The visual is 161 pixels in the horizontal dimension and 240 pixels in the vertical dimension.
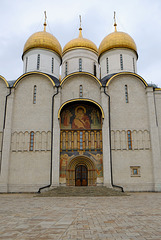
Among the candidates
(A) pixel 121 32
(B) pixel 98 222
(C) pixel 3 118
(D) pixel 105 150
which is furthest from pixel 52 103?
(B) pixel 98 222

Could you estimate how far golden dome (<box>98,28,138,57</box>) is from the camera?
17.1 meters

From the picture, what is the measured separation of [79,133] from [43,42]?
319 inches

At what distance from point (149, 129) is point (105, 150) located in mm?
3209

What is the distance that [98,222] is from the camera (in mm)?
4309

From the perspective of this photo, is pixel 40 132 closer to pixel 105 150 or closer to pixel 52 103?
pixel 52 103

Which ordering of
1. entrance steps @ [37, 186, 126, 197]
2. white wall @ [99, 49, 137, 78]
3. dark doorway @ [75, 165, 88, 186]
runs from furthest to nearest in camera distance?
white wall @ [99, 49, 137, 78] < dark doorway @ [75, 165, 88, 186] < entrance steps @ [37, 186, 126, 197]

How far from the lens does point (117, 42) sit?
17094 mm

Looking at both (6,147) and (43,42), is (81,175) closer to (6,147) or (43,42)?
(6,147)

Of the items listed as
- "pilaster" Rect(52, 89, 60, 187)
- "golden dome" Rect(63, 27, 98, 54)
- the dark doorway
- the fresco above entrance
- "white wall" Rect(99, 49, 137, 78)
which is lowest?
the dark doorway

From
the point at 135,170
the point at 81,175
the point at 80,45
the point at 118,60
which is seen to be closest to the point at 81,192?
the point at 81,175

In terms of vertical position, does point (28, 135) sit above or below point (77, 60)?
below

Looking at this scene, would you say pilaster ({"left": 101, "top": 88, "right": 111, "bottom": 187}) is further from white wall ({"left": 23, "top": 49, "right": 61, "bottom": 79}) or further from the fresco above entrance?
white wall ({"left": 23, "top": 49, "right": 61, "bottom": 79})

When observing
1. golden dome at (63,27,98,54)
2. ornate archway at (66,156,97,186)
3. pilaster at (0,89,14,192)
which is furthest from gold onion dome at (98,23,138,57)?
ornate archway at (66,156,97,186)

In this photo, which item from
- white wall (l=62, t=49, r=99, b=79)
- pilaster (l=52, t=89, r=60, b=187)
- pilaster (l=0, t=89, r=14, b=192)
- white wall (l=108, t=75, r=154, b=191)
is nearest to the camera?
pilaster (l=52, t=89, r=60, b=187)
